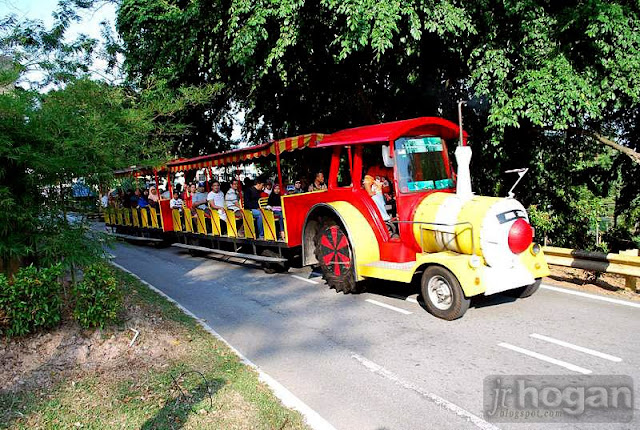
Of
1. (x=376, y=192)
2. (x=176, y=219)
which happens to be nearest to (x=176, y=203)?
(x=176, y=219)

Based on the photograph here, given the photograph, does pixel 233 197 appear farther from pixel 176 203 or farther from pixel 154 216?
pixel 154 216

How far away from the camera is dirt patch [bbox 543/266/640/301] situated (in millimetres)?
7512

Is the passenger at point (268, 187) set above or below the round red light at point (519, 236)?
above

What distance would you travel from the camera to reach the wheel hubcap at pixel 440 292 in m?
6.44

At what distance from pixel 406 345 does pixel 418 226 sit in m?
2.01

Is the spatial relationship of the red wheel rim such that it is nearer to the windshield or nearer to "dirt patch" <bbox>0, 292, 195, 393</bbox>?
the windshield

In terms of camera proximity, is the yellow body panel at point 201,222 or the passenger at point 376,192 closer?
the passenger at point 376,192

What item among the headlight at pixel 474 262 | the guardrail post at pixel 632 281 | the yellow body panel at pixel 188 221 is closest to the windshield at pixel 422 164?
the headlight at pixel 474 262

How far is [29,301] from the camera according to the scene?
209 inches

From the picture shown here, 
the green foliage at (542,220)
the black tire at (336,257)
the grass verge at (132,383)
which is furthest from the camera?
the green foliage at (542,220)

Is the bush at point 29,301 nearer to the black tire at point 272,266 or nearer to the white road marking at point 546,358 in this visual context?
the black tire at point 272,266

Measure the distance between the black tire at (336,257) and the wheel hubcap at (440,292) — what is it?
1.36 metres

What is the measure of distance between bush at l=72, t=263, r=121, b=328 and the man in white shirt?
5885 millimetres

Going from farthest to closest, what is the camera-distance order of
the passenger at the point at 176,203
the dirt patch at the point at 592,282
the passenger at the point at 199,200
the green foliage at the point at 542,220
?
the passenger at the point at 176,203 → the passenger at the point at 199,200 → the green foliage at the point at 542,220 → the dirt patch at the point at 592,282
